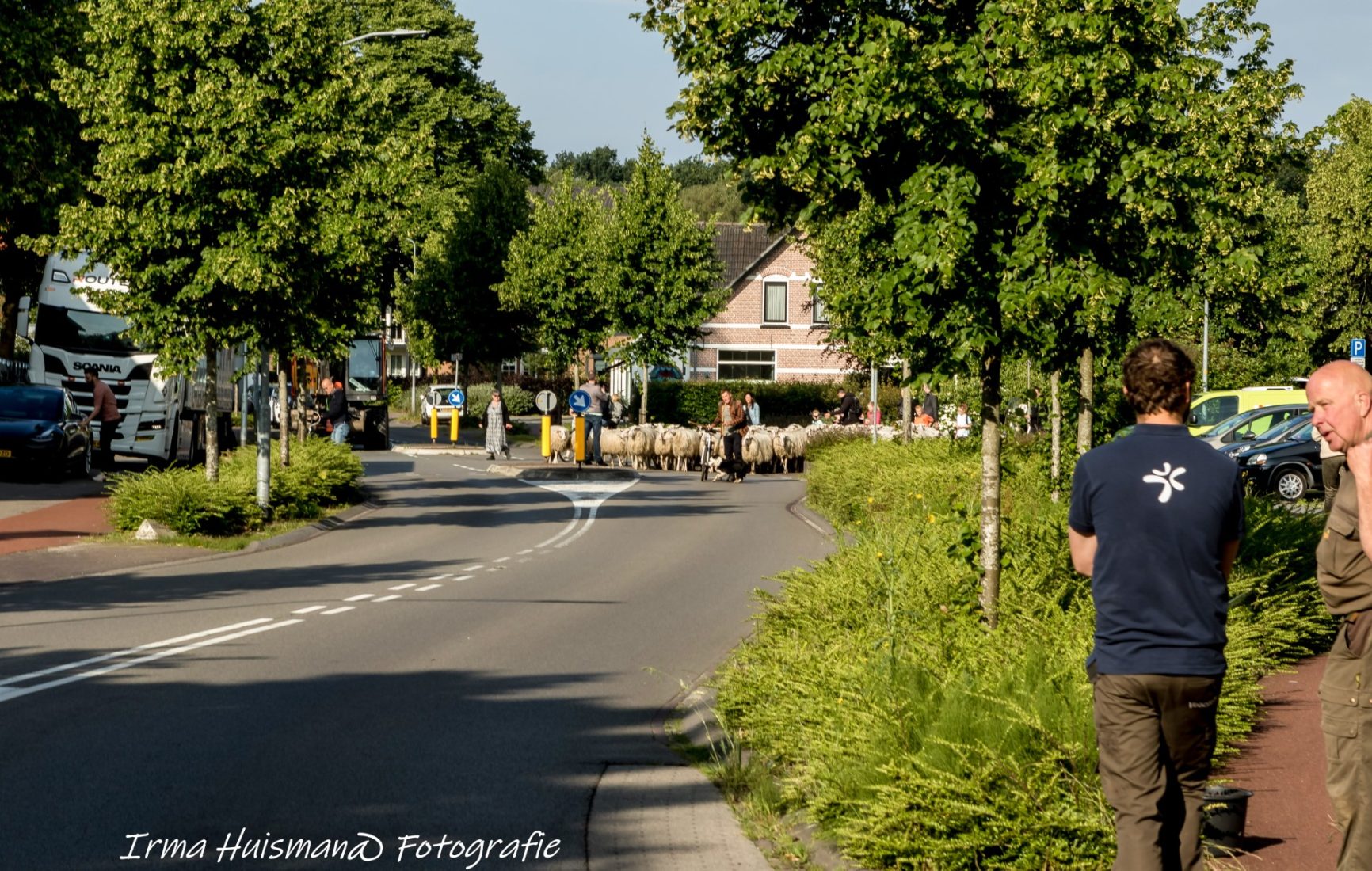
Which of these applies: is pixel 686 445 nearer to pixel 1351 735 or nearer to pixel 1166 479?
pixel 1351 735

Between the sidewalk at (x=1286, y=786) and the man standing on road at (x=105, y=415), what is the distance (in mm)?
25979

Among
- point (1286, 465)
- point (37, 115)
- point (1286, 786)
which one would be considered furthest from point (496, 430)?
point (1286, 786)

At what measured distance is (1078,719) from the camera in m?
6.93

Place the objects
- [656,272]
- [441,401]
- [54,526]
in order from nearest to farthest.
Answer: [54,526] → [656,272] → [441,401]

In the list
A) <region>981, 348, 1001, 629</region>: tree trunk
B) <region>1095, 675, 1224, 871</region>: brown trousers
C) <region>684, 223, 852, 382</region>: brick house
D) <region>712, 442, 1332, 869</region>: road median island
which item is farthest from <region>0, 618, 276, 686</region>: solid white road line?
<region>684, 223, 852, 382</region>: brick house

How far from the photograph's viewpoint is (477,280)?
200 ft

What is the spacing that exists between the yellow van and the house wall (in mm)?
36362

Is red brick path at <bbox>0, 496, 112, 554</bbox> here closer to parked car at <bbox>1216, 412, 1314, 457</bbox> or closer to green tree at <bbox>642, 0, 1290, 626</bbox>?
green tree at <bbox>642, 0, 1290, 626</bbox>

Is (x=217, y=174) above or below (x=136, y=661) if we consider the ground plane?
above

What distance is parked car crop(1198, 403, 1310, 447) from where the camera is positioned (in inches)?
1350

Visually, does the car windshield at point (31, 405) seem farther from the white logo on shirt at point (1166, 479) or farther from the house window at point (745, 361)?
the house window at point (745, 361)

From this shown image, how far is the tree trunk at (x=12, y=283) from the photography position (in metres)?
41.5

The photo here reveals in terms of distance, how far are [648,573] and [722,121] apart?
781 cm

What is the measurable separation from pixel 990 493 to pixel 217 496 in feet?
45.1
